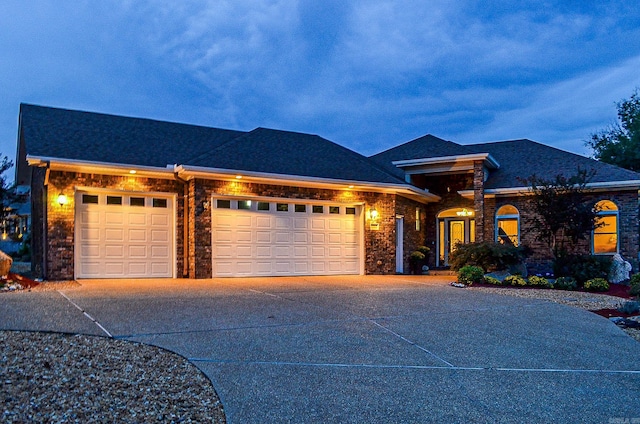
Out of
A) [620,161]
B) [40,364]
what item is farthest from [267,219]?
[620,161]

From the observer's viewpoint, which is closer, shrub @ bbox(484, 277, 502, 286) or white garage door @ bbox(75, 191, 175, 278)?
white garage door @ bbox(75, 191, 175, 278)

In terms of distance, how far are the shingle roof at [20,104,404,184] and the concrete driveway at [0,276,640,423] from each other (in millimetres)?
4480

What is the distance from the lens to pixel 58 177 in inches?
468

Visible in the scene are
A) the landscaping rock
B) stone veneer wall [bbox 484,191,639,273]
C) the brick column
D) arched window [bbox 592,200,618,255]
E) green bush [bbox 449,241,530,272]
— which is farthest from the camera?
the brick column

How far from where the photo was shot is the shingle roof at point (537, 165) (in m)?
15.8

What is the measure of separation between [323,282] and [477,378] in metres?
7.81

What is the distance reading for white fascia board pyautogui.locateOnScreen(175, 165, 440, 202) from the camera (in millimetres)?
12727

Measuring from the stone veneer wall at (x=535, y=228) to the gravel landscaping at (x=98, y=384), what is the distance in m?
12.5

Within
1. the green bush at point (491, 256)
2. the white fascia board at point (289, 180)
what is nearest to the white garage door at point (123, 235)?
the white fascia board at point (289, 180)

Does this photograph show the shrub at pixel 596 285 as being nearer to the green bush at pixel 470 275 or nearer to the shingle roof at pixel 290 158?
the green bush at pixel 470 275

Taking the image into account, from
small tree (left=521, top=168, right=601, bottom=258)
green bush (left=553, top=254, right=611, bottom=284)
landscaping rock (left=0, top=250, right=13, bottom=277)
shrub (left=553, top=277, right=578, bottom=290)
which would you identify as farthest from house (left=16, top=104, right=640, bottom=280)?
shrub (left=553, top=277, right=578, bottom=290)

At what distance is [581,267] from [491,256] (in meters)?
2.41

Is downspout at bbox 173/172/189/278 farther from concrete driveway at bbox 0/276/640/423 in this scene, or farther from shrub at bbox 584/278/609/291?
shrub at bbox 584/278/609/291

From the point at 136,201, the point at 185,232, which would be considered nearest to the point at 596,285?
the point at 185,232
